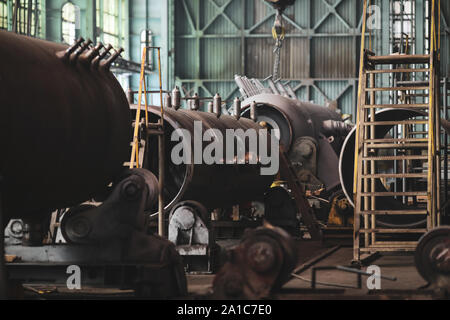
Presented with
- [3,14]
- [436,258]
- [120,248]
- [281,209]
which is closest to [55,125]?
[120,248]

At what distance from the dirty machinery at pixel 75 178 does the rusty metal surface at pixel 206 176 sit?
223 centimetres

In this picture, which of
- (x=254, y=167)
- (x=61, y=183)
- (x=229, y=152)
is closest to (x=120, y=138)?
(x=61, y=183)

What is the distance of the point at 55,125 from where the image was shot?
249 inches

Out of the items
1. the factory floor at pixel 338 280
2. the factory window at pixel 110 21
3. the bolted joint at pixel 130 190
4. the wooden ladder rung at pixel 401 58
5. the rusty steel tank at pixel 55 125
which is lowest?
the factory floor at pixel 338 280

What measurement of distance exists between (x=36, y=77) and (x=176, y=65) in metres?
27.6

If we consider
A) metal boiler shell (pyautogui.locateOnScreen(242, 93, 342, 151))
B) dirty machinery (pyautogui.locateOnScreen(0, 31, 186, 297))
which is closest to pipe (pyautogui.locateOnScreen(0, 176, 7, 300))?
dirty machinery (pyautogui.locateOnScreen(0, 31, 186, 297))

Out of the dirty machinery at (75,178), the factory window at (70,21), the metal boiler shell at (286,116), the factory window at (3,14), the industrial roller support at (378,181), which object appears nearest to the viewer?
the dirty machinery at (75,178)

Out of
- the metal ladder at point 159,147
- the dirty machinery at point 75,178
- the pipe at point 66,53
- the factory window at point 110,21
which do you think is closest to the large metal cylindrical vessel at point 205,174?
the metal ladder at point 159,147

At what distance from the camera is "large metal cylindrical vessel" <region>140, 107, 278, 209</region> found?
9.91 meters

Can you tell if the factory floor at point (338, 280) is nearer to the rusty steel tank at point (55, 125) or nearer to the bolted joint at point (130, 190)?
the bolted joint at point (130, 190)

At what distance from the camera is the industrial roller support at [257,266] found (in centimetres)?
594

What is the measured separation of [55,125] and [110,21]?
2810cm

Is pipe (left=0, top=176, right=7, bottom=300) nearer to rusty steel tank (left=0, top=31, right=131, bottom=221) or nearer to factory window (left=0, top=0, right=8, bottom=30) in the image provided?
rusty steel tank (left=0, top=31, right=131, bottom=221)

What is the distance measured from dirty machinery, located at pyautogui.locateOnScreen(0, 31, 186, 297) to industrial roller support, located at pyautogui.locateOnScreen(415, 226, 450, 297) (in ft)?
7.14
